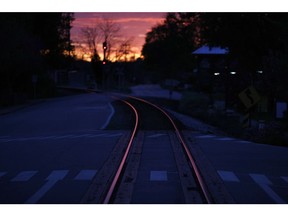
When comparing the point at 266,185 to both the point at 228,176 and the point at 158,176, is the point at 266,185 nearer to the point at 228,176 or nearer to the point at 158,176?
the point at 228,176

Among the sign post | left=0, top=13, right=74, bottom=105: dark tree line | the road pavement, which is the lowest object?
the road pavement

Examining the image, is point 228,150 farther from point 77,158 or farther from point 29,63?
point 29,63

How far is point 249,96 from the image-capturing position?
A: 90.6ft

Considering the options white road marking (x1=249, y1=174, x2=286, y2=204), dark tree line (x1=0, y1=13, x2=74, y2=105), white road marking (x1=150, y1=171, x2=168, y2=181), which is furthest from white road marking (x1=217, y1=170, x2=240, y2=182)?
dark tree line (x1=0, y1=13, x2=74, y2=105)

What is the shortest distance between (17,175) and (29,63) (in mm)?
41224

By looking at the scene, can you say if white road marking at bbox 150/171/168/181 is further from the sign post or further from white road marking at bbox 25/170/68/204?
the sign post

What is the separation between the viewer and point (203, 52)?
87.3 metres

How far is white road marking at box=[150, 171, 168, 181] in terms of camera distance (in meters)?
11.5

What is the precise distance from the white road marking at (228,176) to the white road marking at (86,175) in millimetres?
2841

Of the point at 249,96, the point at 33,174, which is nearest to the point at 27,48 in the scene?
the point at 249,96

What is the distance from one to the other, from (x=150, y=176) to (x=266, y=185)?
2481mm

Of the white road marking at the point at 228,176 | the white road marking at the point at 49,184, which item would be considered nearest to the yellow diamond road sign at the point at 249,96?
the white road marking at the point at 228,176

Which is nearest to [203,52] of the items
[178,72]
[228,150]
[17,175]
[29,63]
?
[178,72]

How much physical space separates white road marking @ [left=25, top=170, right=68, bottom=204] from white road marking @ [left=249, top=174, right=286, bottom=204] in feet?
13.4
